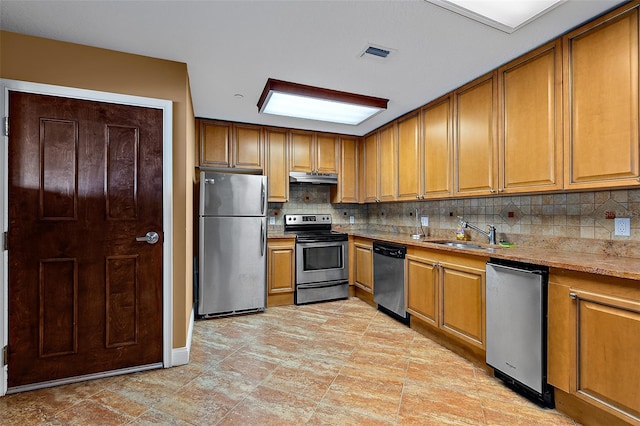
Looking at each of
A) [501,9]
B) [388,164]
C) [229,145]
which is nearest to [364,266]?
[388,164]

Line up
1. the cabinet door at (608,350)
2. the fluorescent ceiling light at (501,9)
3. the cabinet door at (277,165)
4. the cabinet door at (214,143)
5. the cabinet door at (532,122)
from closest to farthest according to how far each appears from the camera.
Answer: the cabinet door at (608,350)
the fluorescent ceiling light at (501,9)
the cabinet door at (532,122)
the cabinet door at (214,143)
the cabinet door at (277,165)

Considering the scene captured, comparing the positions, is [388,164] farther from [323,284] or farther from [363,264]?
[323,284]

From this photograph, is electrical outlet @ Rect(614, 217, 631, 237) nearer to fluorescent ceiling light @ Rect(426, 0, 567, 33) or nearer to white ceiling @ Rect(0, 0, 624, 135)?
white ceiling @ Rect(0, 0, 624, 135)

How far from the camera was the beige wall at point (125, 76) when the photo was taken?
6.69 feet

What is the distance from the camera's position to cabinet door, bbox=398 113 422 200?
3457mm

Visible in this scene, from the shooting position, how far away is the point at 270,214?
4445 mm

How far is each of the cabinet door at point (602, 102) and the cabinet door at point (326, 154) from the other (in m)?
2.87

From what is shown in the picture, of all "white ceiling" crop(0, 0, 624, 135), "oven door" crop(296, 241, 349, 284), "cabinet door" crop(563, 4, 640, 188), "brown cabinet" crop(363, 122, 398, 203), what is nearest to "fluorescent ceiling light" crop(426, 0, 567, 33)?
"white ceiling" crop(0, 0, 624, 135)

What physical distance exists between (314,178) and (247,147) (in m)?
1.00

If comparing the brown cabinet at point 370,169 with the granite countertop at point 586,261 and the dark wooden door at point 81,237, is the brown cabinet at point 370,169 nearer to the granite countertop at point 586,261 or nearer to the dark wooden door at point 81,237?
the granite countertop at point 586,261

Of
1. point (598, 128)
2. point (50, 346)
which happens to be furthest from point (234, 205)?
point (598, 128)

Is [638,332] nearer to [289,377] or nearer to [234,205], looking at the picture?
[289,377]

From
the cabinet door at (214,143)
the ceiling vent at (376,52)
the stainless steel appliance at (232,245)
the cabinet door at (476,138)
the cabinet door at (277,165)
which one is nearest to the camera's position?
the ceiling vent at (376,52)

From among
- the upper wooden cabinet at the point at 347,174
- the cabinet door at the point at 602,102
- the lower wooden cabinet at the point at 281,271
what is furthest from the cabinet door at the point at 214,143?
the cabinet door at the point at 602,102
